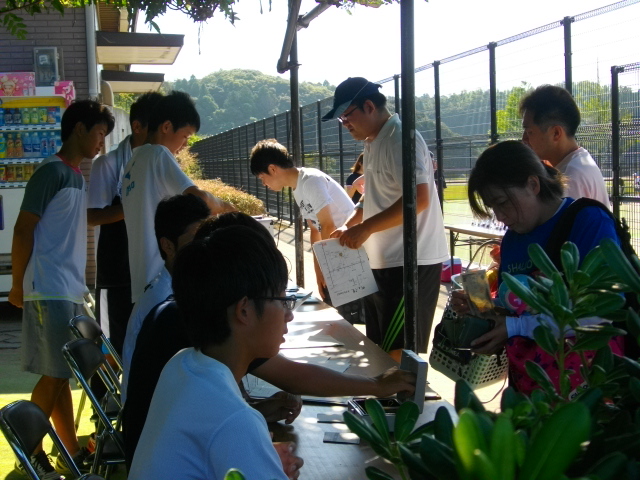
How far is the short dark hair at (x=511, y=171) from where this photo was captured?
7.55 feet

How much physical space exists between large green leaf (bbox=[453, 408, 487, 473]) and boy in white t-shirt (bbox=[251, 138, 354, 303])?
4380mm

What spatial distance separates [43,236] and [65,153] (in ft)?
1.53

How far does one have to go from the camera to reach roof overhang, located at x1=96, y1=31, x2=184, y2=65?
11.4 m

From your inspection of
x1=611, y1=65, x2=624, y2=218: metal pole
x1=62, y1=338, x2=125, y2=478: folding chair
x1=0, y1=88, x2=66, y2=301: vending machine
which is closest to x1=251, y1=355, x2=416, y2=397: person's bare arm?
x1=62, y1=338, x2=125, y2=478: folding chair

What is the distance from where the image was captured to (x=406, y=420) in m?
0.69

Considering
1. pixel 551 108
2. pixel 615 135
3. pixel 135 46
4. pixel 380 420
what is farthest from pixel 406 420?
pixel 135 46

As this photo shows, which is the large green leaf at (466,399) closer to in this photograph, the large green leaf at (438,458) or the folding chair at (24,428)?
the large green leaf at (438,458)

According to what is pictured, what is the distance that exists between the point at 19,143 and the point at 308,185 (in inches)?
193

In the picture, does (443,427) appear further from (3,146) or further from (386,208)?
(3,146)

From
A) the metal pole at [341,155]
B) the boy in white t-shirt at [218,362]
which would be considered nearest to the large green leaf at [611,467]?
the boy in white t-shirt at [218,362]

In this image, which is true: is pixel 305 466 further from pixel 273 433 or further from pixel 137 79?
pixel 137 79

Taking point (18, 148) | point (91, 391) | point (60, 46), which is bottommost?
point (91, 391)

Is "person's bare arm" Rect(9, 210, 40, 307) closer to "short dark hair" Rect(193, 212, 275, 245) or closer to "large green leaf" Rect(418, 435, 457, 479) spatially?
"short dark hair" Rect(193, 212, 275, 245)

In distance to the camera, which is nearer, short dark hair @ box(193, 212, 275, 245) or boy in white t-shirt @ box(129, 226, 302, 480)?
boy in white t-shirt @ box(129, 226, 302, 480)
